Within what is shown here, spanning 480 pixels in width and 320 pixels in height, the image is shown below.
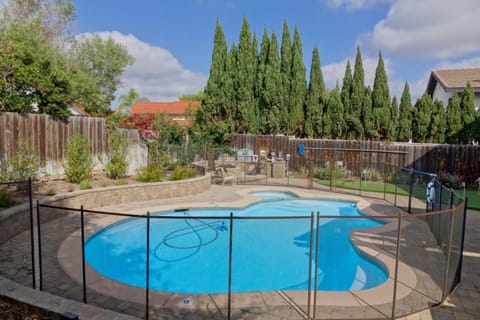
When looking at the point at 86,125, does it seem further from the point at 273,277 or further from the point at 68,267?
the point at 273,277

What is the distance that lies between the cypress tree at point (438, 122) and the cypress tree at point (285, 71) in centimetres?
916

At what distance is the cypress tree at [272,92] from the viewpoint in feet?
70.8

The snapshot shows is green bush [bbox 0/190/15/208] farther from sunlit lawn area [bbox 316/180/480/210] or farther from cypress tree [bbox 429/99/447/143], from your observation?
cypress tree [bbox 429/99/447/143]

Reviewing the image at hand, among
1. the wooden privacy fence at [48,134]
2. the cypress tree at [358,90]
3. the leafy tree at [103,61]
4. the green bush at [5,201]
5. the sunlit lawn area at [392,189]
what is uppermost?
the leafy tree at [103,61]

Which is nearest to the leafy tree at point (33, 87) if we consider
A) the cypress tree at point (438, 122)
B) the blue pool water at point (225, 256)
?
the blue pool water at point (225, 256)

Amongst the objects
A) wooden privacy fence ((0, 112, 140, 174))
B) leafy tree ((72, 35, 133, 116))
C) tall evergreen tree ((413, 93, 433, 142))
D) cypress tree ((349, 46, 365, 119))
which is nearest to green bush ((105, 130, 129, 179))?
wooden privacy fence ((0, 112, 140, 174))

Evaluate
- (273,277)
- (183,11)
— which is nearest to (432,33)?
(183,11)

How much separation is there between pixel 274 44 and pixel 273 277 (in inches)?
761

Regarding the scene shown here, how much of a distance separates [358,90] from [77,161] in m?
18.1

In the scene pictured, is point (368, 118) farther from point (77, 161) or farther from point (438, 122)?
point (77, 161)

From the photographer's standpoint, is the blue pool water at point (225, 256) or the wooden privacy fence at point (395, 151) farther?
the wooden privacy fence at point (395, 151)

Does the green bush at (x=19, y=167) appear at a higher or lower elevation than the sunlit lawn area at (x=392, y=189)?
higher

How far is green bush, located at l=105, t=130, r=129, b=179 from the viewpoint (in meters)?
11.7

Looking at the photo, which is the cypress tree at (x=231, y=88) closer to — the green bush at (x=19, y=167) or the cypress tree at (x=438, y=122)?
the cypress tree at (x=438, y=122)
